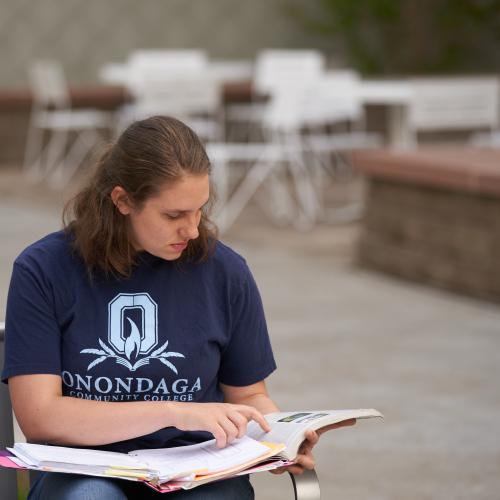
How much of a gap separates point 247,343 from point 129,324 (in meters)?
0.21

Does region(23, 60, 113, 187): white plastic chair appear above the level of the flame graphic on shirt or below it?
below

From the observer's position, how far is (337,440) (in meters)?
3.95

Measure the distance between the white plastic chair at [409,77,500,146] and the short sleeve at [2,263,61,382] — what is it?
22.5ft

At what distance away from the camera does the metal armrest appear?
6.37ft

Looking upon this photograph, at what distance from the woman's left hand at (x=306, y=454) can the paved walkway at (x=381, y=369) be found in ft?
4.66

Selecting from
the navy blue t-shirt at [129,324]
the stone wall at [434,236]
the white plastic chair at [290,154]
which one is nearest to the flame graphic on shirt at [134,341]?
the navy blue t-shirt at [129,324]

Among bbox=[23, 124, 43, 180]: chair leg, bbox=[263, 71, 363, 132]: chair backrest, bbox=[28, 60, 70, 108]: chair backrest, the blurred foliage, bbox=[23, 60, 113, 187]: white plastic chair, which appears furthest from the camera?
the blurred foliage

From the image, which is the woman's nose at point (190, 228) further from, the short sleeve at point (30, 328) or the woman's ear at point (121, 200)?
the short sleeve at point (30, 328)

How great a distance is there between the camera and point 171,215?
202cm

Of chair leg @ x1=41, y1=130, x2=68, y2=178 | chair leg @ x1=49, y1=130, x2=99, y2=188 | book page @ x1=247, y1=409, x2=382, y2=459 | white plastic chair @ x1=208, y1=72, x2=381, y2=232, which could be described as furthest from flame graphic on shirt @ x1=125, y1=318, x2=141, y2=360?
chair leg @ x1=41, y1=130, x2=68, y2=178

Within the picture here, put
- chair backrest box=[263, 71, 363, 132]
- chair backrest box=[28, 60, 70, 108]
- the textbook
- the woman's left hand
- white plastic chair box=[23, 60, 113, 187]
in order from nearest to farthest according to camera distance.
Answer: the textbook < the woman's left hand < chair backrest box=[263, 71, 363, 132] < chair backrest box=[28, 60, 70, 108] < white plastic chair box=[23, 60, 113, 187]

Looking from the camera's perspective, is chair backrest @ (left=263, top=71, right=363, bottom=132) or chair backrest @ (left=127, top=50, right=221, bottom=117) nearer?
chair backrest @ (left=263, top=71, right=363, bottom=132)

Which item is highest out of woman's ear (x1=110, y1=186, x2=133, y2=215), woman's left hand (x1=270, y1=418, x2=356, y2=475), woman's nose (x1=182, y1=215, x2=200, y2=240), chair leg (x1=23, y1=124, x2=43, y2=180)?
woman's ear (x1=110, y1=186, x2=133, y2=215)

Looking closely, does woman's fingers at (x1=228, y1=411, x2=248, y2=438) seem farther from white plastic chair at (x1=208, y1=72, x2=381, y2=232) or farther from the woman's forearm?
white plastic chair at (x1=208, y1=72, x2=381, y2=232)
